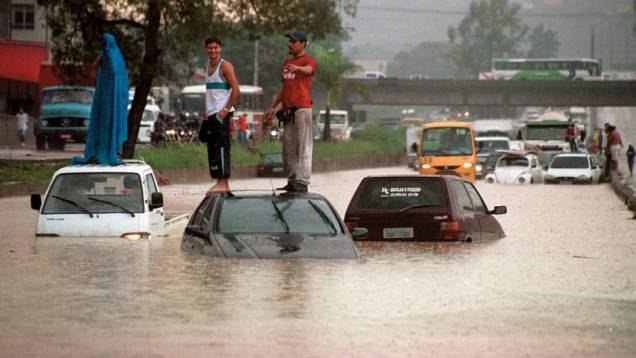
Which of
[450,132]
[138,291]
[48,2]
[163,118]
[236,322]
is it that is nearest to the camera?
[236,322]

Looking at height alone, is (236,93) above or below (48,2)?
below

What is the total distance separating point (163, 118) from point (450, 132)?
1822 cm

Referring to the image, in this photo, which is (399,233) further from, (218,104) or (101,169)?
(101,169)

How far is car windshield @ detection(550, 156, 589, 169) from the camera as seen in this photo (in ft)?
185

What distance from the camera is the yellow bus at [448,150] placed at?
50.8 m

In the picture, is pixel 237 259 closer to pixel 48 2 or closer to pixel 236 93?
pixel 236 93

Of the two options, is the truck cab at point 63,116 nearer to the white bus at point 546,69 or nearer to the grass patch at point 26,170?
the grass patch at point 26,170

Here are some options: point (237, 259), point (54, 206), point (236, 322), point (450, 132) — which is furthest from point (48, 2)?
point (236, 322)

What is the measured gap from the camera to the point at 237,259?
14266 mm

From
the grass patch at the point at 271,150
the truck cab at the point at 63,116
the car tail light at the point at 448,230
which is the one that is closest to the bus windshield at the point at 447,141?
the grass patch at the point at 271,150

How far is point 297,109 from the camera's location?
1800cm

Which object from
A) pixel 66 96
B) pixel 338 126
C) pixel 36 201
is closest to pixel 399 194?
pixel 36 201

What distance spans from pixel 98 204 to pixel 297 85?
2.97m

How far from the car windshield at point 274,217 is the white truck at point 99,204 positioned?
346 cm
